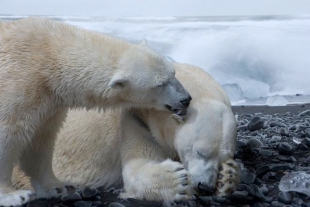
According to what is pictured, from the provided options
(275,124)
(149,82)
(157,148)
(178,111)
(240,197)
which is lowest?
(275,124)

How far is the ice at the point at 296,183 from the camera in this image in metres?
3.19

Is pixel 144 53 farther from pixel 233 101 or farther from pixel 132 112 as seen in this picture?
pixel 233 101

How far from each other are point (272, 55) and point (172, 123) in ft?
18.8

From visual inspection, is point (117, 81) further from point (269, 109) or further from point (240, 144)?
point (269, 109)

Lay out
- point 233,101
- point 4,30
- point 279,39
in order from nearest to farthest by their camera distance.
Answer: point 4,30 → point 233,101 → point 279,39

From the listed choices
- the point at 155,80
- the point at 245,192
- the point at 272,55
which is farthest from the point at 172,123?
the point at 272,55

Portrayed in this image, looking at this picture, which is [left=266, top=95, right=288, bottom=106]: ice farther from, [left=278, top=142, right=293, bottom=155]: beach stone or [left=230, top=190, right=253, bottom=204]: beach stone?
[left=230, top=190, right=253, bottom=204]: beach stone

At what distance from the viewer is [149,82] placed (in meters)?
3.25

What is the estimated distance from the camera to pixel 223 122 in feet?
10.6

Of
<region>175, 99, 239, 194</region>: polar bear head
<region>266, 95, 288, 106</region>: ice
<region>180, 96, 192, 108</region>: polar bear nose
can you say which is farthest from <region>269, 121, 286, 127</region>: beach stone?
<region>180, 96, 192, 108</region>: polar bear nose

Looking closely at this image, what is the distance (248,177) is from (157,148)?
50 cm

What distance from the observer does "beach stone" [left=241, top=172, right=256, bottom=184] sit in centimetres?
339

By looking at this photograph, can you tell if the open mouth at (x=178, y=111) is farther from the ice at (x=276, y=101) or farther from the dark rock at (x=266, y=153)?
the ice at (x=276, y=101)

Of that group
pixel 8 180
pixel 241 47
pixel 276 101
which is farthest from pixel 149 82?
pixel 241 47
